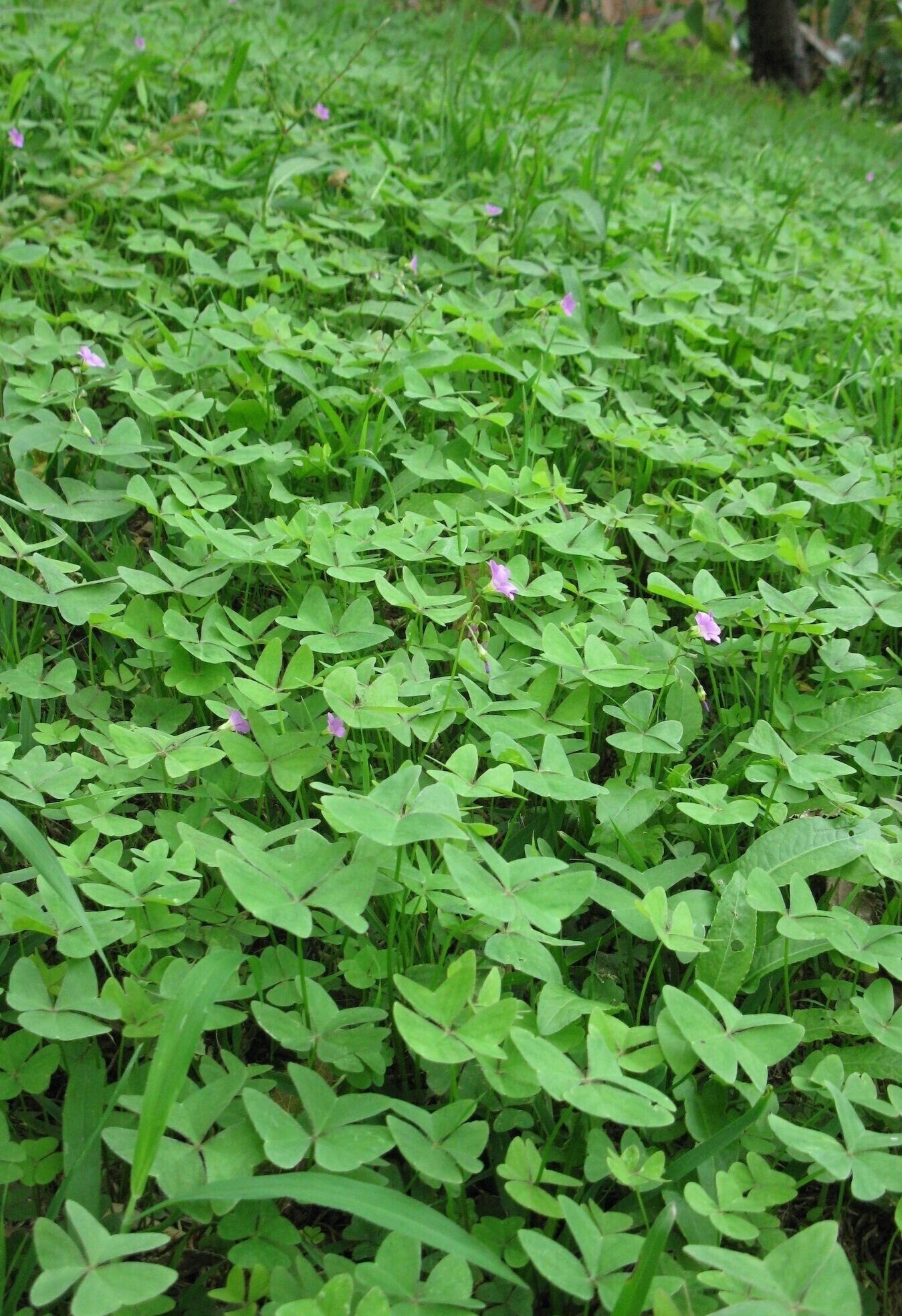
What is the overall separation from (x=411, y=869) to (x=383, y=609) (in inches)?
28.5

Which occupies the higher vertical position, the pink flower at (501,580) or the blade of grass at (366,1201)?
the pink flower at (501,580)

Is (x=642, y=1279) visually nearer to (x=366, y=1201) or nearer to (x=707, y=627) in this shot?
(x=366, y=1201)

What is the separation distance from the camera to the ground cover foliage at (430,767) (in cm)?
96

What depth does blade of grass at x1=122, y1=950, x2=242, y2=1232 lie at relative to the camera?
34.8 inches

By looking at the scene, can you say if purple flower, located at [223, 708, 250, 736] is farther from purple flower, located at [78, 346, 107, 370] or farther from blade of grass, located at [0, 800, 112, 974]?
purple flower, located at [78, 346, 107, 370]

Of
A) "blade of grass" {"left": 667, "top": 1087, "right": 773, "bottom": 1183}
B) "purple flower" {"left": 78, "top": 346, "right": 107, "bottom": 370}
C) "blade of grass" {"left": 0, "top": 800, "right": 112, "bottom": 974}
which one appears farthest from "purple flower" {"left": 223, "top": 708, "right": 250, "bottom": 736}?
"purple flower" {"left": 78, "top": 346, "right": 107, "bottom": 370}

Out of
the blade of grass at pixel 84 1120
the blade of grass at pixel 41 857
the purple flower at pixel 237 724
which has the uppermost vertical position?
the purple flower at pixel 237 724

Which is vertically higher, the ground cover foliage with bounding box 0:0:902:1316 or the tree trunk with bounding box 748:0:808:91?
the tree trunk with bounding box 748:0:808:91

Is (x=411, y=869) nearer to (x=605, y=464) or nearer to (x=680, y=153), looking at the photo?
(x=605, y=464)

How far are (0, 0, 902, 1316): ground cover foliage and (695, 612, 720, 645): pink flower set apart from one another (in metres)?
0.01

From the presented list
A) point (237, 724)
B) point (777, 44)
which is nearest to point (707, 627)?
point (237, 724)

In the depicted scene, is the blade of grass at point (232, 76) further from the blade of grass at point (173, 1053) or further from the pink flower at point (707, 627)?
the blade of grass at point (173, 1053)

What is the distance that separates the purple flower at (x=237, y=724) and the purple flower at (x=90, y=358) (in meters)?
0.96

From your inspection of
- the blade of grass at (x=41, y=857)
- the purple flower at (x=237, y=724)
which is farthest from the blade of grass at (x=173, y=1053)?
the purple flower at (x=237, y=724)
